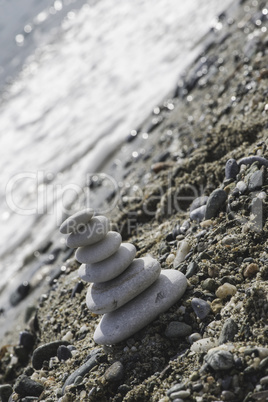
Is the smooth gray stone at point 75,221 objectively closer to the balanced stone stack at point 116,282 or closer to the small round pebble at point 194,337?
the balanced stone stack at point 116,282

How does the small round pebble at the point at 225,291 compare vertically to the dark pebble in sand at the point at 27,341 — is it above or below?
above

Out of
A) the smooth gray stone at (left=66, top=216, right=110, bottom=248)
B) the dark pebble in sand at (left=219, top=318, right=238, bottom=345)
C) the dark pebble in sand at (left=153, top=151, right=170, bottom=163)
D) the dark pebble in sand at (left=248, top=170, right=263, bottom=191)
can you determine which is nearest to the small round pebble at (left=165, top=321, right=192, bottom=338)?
the dark pebble in sand at (left=219, top=318, right=238, bottom=345)

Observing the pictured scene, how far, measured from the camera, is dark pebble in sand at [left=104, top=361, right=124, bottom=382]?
297cm

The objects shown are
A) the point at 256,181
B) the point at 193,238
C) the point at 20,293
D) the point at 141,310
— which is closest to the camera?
the point at 141,310

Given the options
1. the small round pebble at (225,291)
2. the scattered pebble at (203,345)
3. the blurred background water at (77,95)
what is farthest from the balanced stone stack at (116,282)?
the blurred background water at (77,95)

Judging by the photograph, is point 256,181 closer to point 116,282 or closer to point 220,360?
point 116,282

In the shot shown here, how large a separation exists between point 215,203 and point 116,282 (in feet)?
3.56

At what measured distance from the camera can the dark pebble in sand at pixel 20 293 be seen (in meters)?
5.57

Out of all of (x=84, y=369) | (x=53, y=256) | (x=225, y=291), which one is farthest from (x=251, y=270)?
(x=53, y=256)

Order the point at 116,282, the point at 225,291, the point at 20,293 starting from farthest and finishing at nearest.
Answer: the point at 20,293 < the point at 116,282 < the point at 225,291

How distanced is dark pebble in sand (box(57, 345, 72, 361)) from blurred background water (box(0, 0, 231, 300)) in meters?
2.79

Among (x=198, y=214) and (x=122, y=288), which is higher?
(x=122, y=288)

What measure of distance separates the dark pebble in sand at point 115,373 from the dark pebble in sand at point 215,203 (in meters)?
1.43

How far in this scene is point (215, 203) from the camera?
3.79 meters
